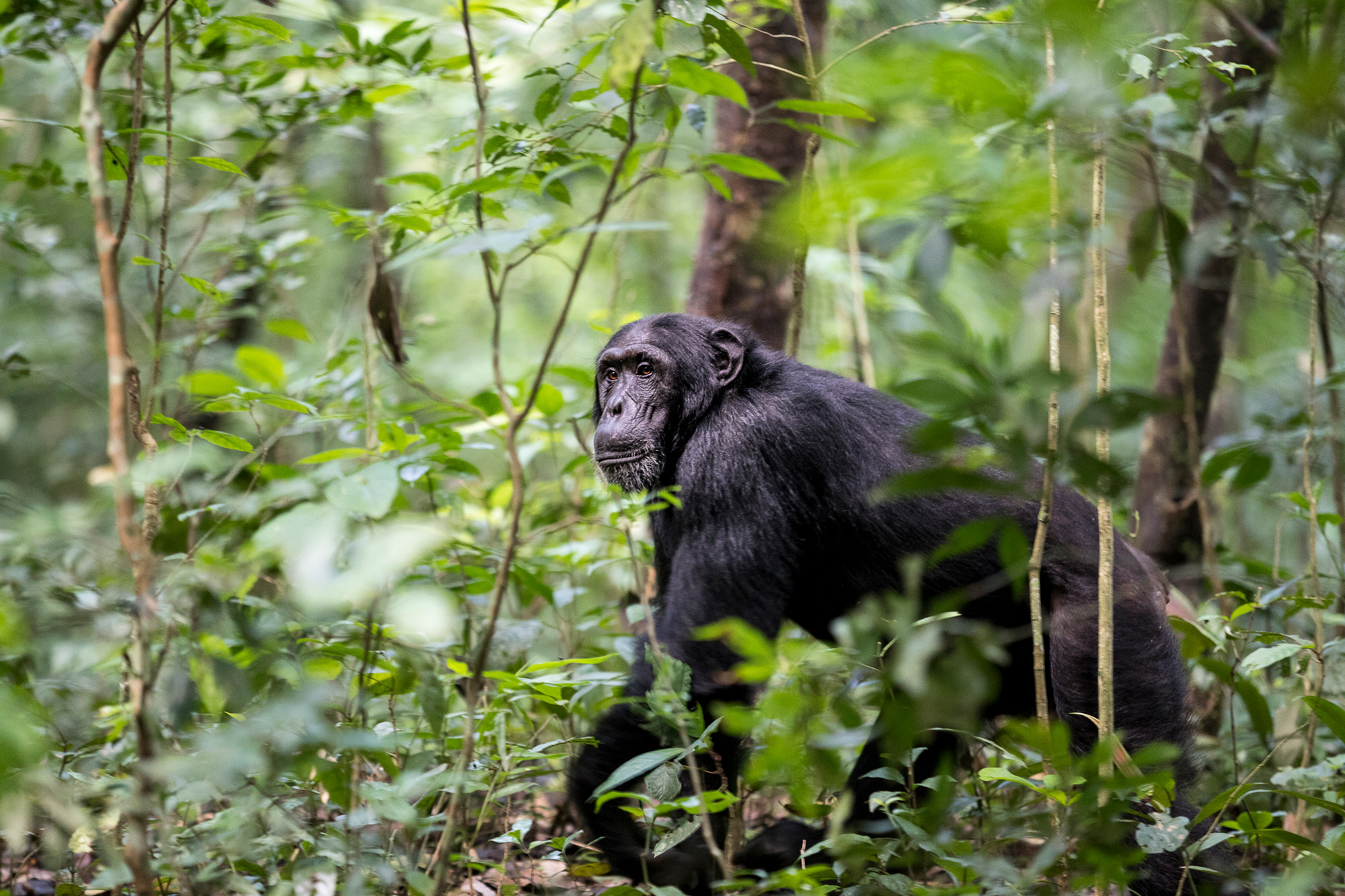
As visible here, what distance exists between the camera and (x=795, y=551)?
3.67 m

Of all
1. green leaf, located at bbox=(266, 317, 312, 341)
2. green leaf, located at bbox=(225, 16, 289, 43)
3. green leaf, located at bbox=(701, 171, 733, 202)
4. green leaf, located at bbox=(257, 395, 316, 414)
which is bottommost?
green leaf, located at bbox=(257, 395, 316, 414)

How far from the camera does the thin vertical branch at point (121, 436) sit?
1922mm

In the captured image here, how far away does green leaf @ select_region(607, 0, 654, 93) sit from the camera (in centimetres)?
215

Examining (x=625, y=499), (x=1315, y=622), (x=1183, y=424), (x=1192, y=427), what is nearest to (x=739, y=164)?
(x=625, y=499)

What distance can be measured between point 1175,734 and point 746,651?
2354mm

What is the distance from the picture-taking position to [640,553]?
15.3 feet

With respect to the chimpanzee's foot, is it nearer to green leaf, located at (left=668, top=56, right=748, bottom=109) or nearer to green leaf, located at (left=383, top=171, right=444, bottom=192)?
green leaf, located at (left=668, top=56, right=748, bottom=109)

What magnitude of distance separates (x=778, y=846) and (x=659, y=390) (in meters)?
1.90

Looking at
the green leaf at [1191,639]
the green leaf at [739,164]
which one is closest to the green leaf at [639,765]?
the green leaf at [739,164]

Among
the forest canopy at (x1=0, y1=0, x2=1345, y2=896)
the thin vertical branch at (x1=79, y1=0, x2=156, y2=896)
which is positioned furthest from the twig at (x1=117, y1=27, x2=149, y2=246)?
the thin vertical branch at (x1=79, y1=0, x2=156, y2=896)

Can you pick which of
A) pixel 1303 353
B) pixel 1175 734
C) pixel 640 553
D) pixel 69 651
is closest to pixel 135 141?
pixel 69 651

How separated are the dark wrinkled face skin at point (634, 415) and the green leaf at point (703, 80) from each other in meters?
1.65

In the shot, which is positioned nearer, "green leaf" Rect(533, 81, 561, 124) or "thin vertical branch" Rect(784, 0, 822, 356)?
"green leaf" Rect(533, 81, 561, 124)

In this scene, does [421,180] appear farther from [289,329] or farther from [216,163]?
[289,329]
